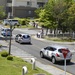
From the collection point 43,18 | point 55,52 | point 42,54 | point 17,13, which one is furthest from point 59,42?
point 17,13

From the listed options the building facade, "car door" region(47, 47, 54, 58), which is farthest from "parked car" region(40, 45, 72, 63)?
the building facade

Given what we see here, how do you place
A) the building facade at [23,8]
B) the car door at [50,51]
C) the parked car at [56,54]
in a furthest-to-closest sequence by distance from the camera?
the building facade at [23,8] < the car door at [50,51] < the parked car at [56,54]

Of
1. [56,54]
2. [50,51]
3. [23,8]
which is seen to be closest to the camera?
[56,54]

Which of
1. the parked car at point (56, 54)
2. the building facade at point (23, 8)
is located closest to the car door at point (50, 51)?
the parked car at point (56, 54)

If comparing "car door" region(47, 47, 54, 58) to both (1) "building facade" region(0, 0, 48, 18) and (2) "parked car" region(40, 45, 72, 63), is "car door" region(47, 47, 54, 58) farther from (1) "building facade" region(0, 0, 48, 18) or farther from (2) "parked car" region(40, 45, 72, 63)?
(1) "building facade" region(0, 0, 48, 18)

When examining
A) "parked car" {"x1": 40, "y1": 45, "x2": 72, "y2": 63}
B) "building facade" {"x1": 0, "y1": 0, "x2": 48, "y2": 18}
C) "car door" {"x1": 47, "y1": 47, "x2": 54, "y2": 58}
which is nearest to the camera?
"parked car" {"x1": 40, "y1": 45, "x2": 72, "y2": 63}

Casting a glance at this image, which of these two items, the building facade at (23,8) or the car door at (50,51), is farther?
the building facade at (23,8)

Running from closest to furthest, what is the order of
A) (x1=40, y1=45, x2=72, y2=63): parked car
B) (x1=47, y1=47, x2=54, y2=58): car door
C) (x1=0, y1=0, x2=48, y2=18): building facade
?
(x1=40, y1=45, x2=72, y2=63): parked car → (x1=47, y1=47, x2=54, y2=58): car door → (x1=0, y1=0, x2=48, y2=18): building facade

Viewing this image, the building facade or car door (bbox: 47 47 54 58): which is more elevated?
the building facade

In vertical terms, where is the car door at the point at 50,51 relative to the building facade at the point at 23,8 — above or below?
below

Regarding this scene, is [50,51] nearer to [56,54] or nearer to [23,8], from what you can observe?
[56,54]

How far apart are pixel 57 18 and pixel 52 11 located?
1504 millimetres

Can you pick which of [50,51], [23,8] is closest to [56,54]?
[50,51]

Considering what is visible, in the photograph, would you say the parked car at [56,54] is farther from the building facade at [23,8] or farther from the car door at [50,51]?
the building facade at [23,8]
